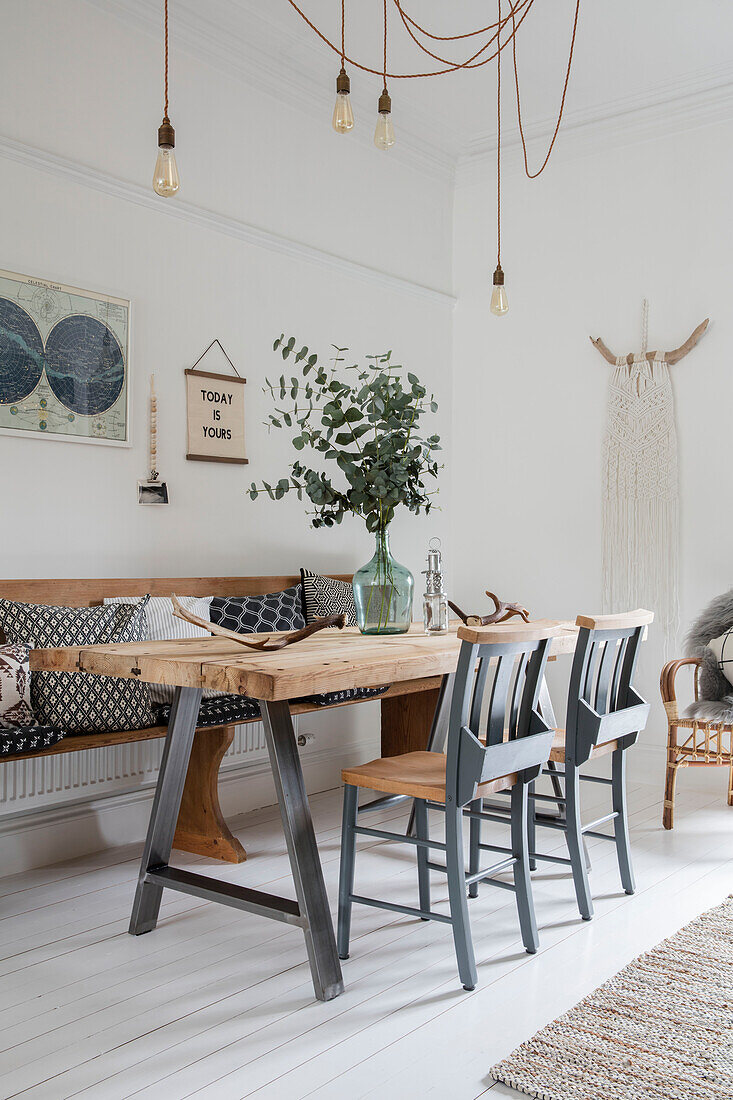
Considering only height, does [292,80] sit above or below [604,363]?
above

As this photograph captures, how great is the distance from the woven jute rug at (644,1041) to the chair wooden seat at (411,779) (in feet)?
1.65

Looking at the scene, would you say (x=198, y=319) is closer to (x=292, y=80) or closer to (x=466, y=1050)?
(x=292, y=80)

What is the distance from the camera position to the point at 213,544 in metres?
3.88

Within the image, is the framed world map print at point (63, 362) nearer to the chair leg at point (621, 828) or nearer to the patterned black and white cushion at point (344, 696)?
the patterned black and white cushion at point (344, 696)

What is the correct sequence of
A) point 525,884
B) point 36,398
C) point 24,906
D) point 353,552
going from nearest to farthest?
point 525,884 < point 24,906 < point 36,398 < point 353,552

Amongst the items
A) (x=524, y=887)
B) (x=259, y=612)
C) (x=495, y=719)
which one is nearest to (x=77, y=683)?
(x=259, y=612)

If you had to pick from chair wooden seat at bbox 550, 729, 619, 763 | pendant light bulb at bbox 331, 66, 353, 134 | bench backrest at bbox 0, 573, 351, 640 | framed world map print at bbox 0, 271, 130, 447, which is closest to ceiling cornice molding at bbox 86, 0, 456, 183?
framed world map print at bbox 0, 271, 130, 447


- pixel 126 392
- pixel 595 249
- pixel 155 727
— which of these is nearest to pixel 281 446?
pixel 126 392

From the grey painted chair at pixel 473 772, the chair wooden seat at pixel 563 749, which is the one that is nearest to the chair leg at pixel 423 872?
the grey painted chair at pixel 473 772

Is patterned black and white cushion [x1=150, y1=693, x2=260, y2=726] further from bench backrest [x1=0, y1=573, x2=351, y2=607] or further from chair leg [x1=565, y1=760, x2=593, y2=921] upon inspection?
chair leg [x1=565, y1=760, x2=593, y2=921]

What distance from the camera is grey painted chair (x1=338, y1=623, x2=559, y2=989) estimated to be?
7.00 ft

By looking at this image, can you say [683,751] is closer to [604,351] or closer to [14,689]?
[604,351]

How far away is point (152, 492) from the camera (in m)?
3.62

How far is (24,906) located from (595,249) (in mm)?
3882
